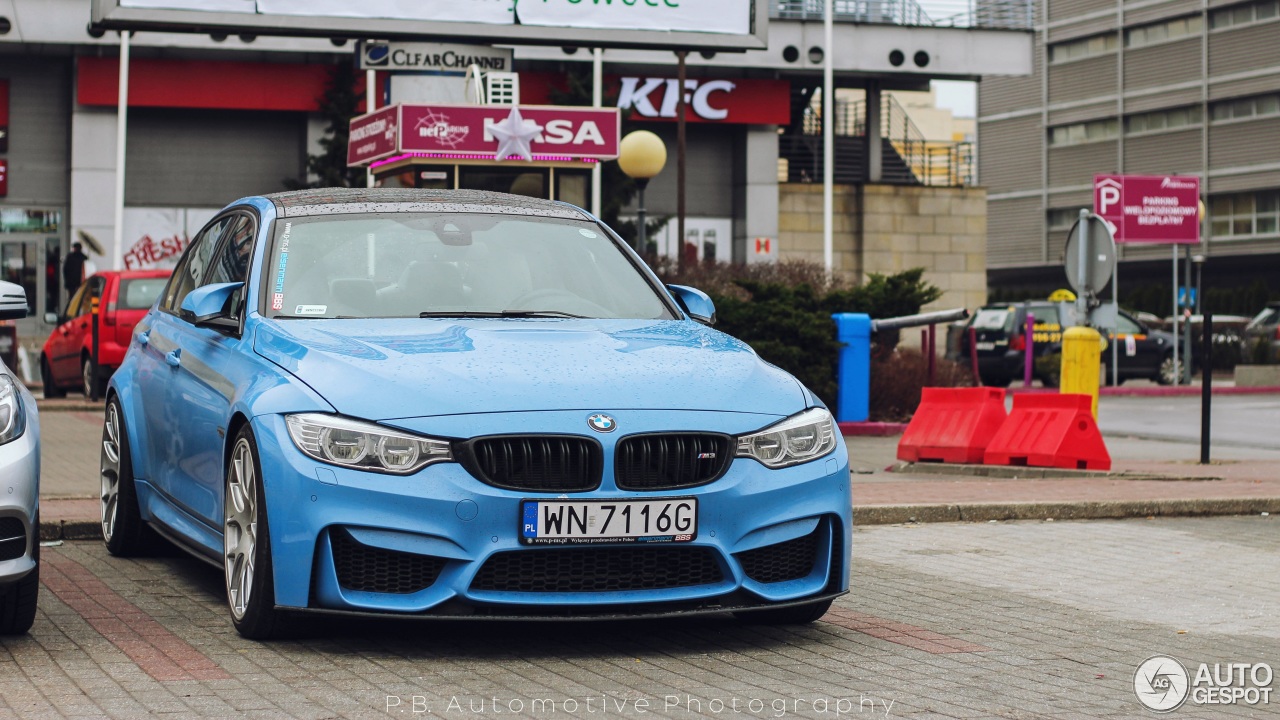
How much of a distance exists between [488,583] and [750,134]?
36239 mm

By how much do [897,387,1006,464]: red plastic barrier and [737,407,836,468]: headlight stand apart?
7.66 m

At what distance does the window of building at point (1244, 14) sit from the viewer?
215ft

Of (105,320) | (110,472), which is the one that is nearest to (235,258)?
(110,472)

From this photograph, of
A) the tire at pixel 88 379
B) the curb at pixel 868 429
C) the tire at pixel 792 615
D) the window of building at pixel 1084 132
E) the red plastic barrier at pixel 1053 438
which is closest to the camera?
the tire at pixel 792 615

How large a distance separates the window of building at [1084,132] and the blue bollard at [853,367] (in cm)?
5827

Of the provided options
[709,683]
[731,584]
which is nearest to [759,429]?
[731,584]

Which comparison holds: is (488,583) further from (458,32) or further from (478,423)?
(458,32)

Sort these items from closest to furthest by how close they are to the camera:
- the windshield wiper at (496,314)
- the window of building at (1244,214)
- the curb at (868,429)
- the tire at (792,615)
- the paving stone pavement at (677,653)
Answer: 1. the paving stone pavement at (677,653)
2. the tire at (792,615)
3. the windshield wiper at (496,314)
4. the curb at (868,429)
5. the window of building at (1244,214)

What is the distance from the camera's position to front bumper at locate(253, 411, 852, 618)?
5551 mm

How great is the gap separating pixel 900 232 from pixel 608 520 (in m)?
36.5

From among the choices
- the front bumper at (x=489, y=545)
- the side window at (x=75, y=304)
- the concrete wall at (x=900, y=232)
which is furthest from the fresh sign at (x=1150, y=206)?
the front bumper at (x=489, y=545)

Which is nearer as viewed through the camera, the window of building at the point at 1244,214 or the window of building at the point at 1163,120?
the window of building at the point at 1244,214

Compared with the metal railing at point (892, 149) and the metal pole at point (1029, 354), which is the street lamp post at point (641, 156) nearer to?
the metal pole at point (1029, 354)

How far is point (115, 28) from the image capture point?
18.1m
